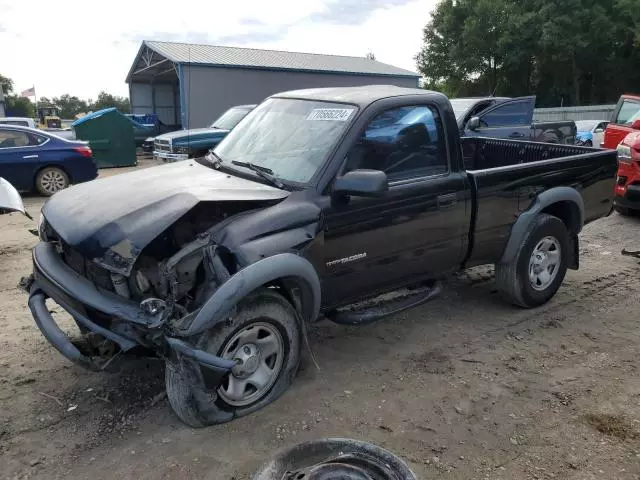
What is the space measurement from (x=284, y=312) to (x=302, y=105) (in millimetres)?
1708

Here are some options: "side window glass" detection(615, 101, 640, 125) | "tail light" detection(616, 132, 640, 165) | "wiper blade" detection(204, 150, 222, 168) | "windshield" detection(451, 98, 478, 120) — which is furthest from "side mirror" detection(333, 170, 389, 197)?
"side window glass" detection(615, 101, 640, 125)

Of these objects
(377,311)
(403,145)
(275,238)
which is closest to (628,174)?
(403,145)

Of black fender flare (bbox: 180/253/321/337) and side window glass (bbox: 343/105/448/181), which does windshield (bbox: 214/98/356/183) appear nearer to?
side window glass (bbox: 343/105/448/181)

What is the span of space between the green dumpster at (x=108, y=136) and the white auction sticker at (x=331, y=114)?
13565 mm

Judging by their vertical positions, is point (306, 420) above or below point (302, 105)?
below

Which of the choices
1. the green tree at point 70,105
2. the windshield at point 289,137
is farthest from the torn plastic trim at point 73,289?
the green tree at point 70,105

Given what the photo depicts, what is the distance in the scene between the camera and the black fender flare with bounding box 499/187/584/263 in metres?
4.72

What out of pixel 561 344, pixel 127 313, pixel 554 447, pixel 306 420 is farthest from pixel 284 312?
pixel 561 344

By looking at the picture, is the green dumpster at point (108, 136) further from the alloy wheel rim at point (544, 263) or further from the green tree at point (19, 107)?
the green tree at point (19, 107)

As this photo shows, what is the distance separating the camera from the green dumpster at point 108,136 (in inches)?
624

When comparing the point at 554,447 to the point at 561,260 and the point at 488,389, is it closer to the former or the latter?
the point at 488,389

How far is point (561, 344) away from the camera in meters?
4.39

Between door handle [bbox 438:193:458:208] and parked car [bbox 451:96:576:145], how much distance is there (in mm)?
5673

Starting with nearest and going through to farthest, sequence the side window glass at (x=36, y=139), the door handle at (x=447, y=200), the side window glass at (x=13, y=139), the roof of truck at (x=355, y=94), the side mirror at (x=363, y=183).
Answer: the side mirror at (x=363, y=183)
the roof of truck at (x=355, y=94)
the door handle at (x=447, y=200)
the side window glass at (x=13, y=139)
the side window glass at (x=36, y=139)
